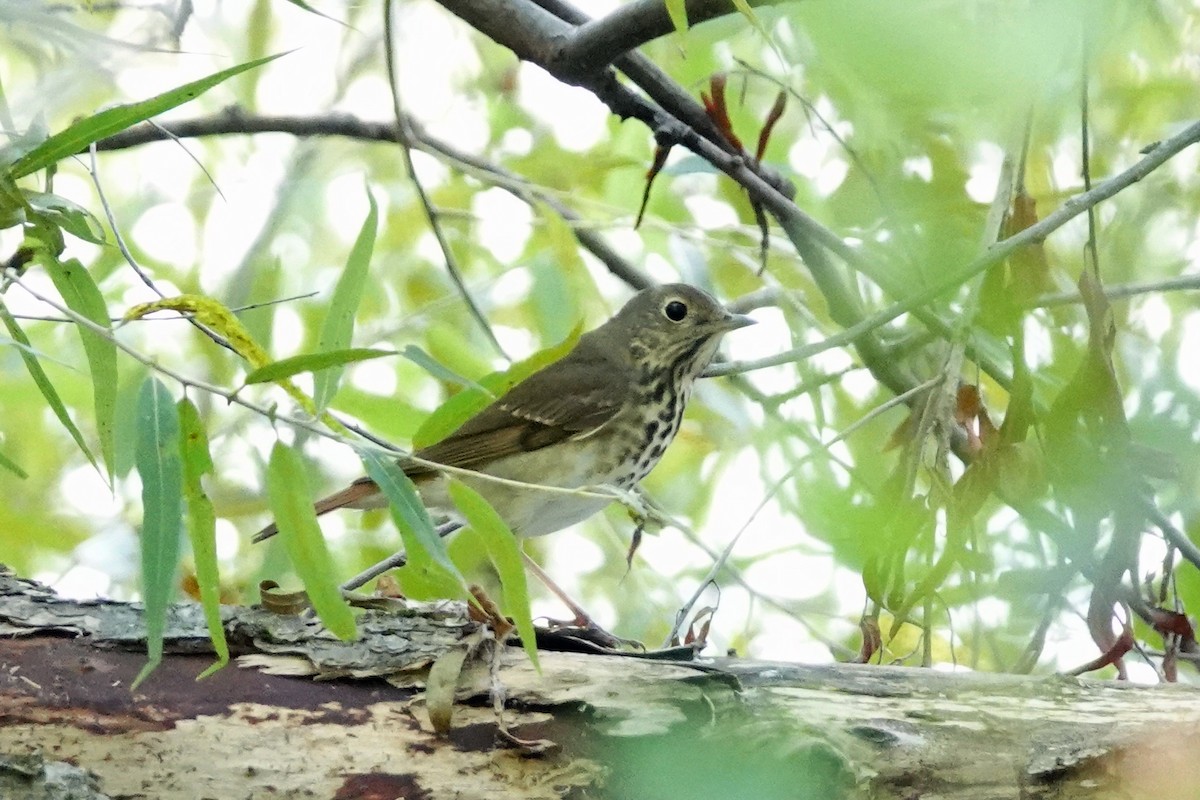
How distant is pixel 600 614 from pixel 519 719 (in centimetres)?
205

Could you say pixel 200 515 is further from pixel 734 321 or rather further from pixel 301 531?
pixel 734 321

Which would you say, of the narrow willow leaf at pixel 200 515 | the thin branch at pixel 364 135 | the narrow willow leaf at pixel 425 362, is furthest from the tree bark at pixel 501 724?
the thin branch at pixel 364 135

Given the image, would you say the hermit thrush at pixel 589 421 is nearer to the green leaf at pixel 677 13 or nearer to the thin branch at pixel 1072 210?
the thin branch at pixel 1072 210

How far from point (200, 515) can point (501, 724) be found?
0.45 meters

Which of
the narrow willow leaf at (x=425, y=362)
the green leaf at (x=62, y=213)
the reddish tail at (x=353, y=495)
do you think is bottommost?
the narrow willow leaf at (x=425, y=362)

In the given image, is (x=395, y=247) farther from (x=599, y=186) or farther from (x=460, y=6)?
(x=460, y=6)

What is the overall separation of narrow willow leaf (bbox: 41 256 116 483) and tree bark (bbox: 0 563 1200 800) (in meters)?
0.25

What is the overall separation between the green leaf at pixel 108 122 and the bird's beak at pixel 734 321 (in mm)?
1727

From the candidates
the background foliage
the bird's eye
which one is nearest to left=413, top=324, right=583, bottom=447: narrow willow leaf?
the background foliage

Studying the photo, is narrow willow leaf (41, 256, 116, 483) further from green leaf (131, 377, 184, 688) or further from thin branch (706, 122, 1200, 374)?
thin branch (706, 122, 1200, 374)

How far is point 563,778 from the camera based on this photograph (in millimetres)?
1505

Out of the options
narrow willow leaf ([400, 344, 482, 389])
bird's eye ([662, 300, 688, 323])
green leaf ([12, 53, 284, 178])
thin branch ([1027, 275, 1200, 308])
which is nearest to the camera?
green leaf ([12, 53, 284, 178])

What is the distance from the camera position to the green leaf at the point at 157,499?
1293mm

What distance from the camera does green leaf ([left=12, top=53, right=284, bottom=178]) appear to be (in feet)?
4.61
